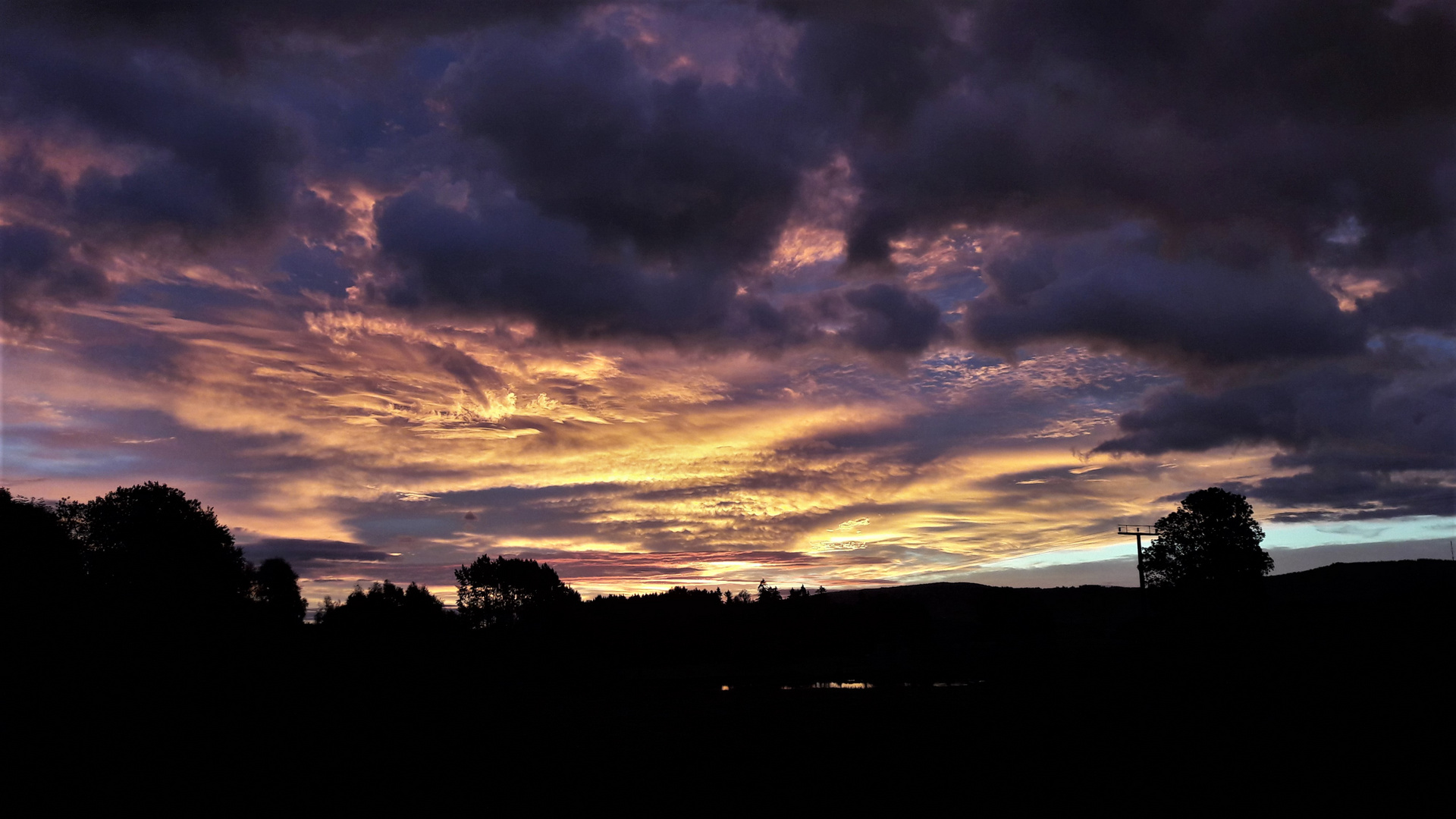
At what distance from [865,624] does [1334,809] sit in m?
139

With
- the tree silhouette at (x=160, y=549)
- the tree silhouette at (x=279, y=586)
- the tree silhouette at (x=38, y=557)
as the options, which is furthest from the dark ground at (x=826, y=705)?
the tree silhouette at (x=279, y=586)

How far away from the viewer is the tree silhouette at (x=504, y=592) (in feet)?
522

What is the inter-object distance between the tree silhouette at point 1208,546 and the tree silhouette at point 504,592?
106256 mm

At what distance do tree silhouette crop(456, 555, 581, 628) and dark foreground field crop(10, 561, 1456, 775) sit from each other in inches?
2449

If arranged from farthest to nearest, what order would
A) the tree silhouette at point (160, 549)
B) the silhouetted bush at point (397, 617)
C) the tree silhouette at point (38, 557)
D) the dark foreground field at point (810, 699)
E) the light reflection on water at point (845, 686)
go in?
the silhouetted bush at point (397, 617) → the tree silhouette at point (160, 549) → the light reflection on water at point (845, 686) → the tree silhouette at point (38, 557) → the dark foreground field at point (810, 699)

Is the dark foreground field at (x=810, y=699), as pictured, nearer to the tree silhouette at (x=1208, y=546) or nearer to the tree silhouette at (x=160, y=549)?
the tree silhouette at (x=1208, y=546)

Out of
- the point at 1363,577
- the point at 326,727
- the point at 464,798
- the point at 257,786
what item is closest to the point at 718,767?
the point at 464,798

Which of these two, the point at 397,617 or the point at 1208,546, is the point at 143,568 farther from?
the point at 1208,546

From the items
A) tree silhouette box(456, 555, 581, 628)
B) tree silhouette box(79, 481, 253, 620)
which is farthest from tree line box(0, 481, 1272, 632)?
tree silhouette box(456, 555, 581, 628)

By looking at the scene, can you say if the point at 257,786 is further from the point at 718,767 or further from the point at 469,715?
the point at 469,715

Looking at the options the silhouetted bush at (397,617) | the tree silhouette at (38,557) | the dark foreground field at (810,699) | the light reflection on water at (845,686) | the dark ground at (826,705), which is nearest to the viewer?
the dark ground at (826,705)

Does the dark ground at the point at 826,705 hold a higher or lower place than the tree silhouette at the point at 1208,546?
lower

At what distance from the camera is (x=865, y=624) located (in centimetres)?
15650

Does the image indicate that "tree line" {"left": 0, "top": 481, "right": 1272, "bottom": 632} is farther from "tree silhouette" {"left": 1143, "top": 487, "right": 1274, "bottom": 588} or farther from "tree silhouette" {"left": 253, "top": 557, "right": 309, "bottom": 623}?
"tree silhouette" {"left": 253, "top": 557, "right": 309, "bottom": 623}
